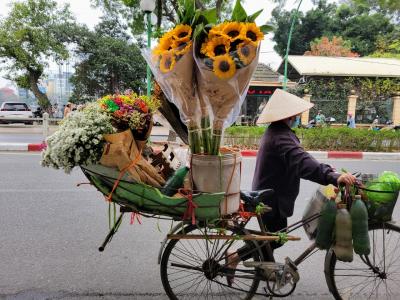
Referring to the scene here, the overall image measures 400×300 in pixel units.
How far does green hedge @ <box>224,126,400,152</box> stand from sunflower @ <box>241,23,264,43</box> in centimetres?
1013

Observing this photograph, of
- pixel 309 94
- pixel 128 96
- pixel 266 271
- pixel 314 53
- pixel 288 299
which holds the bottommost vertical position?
pixel 288 299

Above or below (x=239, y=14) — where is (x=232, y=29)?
below

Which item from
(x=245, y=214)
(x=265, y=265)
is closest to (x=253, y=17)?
(x=245, y=214)

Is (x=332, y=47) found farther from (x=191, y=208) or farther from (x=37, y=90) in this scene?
(x=191, y=208)

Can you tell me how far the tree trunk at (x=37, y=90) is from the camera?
2327 centimetres

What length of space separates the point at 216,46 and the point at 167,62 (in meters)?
0.31

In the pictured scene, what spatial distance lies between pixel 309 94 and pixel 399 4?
1427 cm

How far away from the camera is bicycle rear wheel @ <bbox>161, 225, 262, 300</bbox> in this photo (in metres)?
2.77

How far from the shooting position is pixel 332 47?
105ft

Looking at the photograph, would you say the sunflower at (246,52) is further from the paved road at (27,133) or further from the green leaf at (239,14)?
the paved road at (27,133)

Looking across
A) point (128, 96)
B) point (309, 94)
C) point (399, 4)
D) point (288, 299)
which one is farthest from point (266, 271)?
point (309, 94)

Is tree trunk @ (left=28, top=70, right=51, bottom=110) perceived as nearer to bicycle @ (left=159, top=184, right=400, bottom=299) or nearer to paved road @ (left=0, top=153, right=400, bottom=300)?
paved road @ (left=0, top=153, right=400, bottom=300)

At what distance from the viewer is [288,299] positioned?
305 cm

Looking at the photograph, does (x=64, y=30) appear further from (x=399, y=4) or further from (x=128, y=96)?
(x=128, y=96)
